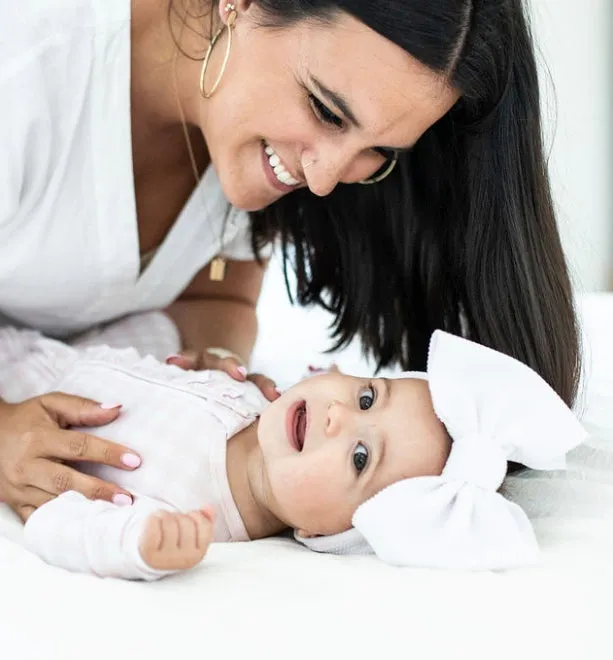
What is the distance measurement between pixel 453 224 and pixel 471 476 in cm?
60

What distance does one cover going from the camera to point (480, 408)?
1.30m

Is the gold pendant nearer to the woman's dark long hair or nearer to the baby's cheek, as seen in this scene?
the woman's dark long hair

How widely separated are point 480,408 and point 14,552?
592 millimetres

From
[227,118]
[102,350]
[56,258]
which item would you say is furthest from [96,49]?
[102,350]

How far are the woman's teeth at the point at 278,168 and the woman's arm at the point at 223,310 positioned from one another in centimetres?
66

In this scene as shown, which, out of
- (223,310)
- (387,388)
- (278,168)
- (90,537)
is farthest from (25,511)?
(223,310)

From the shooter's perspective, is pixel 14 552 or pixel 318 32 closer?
pixel 14 552

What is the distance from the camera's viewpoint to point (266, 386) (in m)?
1.65

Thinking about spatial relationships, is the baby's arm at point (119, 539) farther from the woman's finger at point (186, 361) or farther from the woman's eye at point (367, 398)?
the woman's finger at point (186, 361)

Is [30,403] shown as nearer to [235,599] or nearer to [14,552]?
[14,552]

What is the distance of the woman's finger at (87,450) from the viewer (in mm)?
1370

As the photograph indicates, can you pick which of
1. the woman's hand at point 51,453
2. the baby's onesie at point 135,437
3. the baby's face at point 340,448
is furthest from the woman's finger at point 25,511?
the baby's face at point 340,448

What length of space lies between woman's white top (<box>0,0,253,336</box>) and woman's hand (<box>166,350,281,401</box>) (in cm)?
20

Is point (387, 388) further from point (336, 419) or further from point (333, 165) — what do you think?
point (333, 165)
